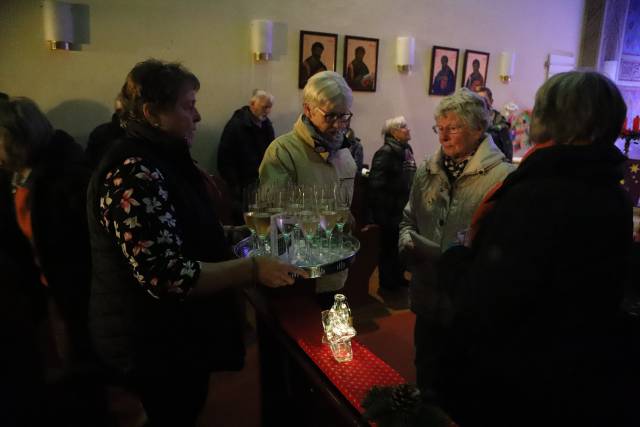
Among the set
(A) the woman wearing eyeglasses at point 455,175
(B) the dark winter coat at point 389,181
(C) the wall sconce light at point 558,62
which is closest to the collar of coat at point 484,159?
(A) the woman wearing eyeglasses at point 455,175

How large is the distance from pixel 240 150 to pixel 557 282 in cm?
387

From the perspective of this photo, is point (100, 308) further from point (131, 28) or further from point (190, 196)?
point (131, 28)

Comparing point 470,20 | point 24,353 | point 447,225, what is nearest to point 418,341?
point 447,225

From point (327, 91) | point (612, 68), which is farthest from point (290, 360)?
point (612, 68)

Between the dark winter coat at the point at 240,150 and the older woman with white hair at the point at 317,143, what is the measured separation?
222 cm


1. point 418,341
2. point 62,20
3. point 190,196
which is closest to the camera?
point 190,196

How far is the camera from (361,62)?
221 inches

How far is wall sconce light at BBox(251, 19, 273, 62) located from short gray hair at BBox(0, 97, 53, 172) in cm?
341

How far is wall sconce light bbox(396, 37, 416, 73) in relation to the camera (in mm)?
5746

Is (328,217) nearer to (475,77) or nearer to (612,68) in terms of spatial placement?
(475,77)

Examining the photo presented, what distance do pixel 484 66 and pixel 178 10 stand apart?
4.55 metres

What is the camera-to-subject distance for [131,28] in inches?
167

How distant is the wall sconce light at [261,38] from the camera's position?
15.4 feet

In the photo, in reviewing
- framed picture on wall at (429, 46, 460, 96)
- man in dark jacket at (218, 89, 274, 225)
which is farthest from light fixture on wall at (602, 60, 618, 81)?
man in dark jacket at (218, 89, 274, 225)
